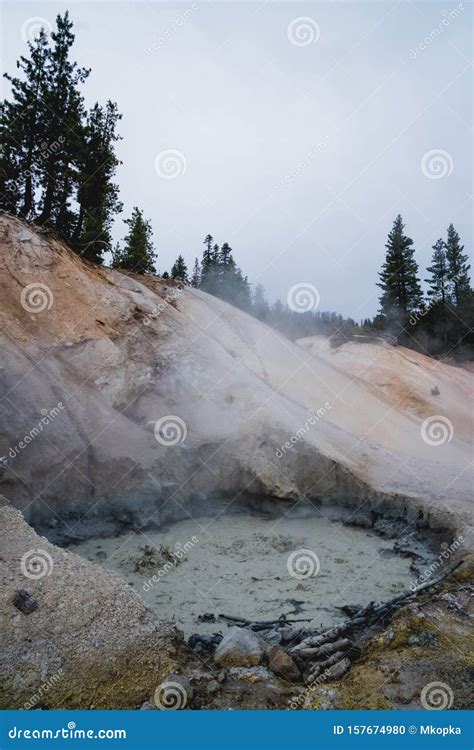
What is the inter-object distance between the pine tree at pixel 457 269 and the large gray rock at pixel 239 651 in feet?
146

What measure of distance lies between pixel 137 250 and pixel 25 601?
2559cm

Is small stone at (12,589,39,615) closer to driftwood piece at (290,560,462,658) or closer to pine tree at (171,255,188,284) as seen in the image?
driftwood piece at (290,560,462,658)

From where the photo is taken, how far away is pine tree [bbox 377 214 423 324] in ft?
125

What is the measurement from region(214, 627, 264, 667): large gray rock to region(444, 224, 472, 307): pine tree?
146 feet

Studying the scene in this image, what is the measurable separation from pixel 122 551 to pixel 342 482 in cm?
633

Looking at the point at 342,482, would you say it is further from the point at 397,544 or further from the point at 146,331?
the point at 146,331

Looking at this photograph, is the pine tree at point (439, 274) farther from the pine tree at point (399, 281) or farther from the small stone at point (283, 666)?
the small stone at point (283, 666)

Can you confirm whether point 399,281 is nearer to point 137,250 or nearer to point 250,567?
point 137,250

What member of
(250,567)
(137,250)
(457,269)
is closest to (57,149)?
(137,250)

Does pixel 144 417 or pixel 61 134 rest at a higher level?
pixel 61 134

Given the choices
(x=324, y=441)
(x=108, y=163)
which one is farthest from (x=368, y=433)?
(x=108, y=163)

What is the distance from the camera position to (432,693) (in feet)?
18.0

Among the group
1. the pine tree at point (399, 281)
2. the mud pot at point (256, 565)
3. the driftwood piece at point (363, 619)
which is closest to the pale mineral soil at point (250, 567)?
the mud pot at point (256, 565)

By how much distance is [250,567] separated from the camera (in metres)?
9.80
